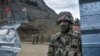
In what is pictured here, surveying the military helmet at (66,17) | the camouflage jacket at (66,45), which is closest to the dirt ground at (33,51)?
the camouflage jacket at (66,45)

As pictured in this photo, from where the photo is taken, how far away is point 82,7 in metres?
2.98

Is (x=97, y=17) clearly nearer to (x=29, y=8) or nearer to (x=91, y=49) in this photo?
(x=91, y=49)

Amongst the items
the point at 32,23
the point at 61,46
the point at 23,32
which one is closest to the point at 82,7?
the point at 61,46

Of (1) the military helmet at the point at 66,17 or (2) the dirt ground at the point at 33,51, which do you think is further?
(2) the dirt ground at the point at 33,51

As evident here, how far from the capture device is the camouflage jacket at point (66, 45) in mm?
3540

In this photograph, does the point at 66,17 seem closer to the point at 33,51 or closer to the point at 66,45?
the point at 66,45

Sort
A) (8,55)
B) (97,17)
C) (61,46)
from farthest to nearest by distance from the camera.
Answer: (8,55) < (61,46) < (97,17)

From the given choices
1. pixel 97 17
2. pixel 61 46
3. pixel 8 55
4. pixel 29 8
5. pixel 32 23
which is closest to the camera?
pixel 97 17

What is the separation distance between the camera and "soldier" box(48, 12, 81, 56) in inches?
140

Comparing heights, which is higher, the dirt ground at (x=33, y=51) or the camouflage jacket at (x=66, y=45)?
the camouflage jacket at (x=66, y=45)

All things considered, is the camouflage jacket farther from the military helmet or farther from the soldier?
the military helmet

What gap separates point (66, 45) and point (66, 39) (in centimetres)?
6

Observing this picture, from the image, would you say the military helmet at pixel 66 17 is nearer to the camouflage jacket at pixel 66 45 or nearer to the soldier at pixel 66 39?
the soldier at pixel 66 39

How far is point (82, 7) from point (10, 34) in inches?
113
